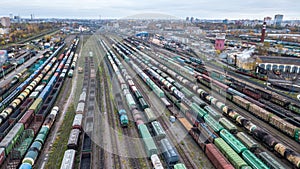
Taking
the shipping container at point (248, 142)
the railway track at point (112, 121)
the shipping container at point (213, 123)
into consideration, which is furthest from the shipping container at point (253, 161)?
the railway track at point (112, 121)

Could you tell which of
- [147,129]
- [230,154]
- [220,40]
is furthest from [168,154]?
[220,40]

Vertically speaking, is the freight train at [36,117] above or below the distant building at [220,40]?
below

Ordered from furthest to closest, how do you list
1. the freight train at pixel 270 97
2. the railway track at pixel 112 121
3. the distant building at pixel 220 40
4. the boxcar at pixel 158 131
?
the distant building at pixel 220 40 → the freight train at pixel 270 97 → the boxcar at pixel 158 131 → the railway track at pixel 112 121

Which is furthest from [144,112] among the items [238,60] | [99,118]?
[238,60]

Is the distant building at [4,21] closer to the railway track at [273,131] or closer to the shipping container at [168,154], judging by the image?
the shipping container at [168,154]

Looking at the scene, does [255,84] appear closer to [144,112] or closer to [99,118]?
[144,112]

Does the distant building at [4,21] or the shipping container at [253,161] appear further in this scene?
the distant building at [4,21]
